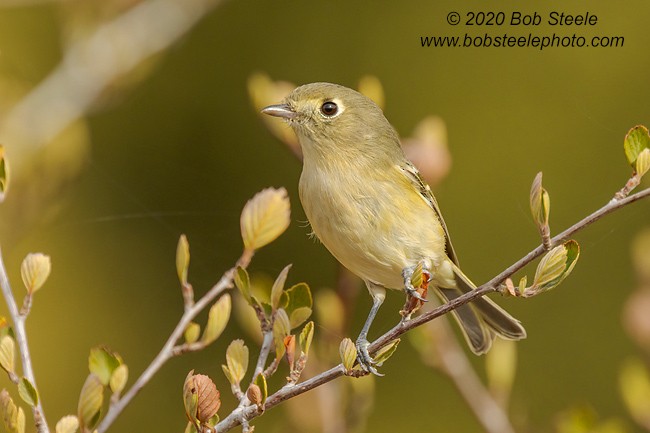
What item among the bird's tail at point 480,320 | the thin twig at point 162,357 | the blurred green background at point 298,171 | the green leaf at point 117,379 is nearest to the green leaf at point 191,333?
the thin twig at point 162,357

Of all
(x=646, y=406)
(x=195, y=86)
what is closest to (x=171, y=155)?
(x=195, y=86)

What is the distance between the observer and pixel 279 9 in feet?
13.5

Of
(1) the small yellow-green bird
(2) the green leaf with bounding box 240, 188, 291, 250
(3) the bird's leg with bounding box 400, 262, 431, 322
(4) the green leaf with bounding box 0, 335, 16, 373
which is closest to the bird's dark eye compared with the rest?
(1) the small yellow-green bird

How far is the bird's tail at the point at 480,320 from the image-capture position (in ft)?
6.62

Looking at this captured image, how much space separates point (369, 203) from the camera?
191 centimetres

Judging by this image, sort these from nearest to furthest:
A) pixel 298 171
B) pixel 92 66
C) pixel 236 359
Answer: pixel 236 359 < pixel 92 66 < pixel 298 171

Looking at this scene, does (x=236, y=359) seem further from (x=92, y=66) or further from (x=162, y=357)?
(x=92, y=66)

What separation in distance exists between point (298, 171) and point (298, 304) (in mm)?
2334

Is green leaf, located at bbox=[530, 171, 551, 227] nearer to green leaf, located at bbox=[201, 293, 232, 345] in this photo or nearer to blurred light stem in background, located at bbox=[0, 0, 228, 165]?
green leaf, located at bbox=[201, 293, 232, 345]

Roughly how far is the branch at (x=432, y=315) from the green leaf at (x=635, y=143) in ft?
0.28

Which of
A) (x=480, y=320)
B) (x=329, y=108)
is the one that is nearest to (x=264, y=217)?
(x=329, y=108)

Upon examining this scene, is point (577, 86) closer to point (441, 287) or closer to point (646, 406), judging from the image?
point (441, 287)

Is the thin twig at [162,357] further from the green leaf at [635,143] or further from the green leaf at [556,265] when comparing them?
the green leaf at [635,143]

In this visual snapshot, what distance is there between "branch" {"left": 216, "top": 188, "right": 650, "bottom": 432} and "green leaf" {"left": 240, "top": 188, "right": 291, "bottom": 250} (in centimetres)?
26
